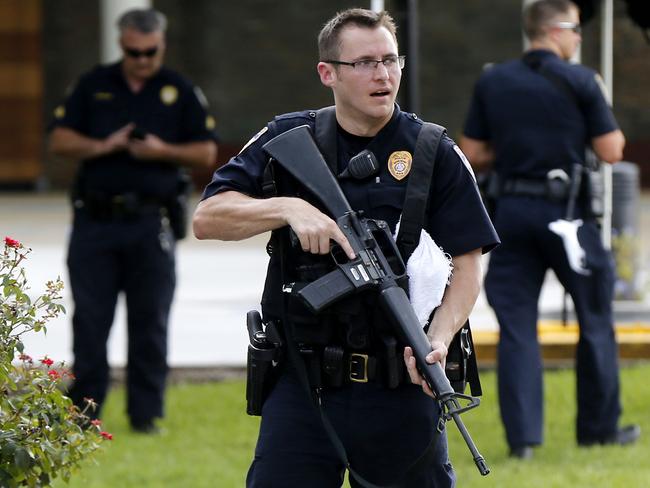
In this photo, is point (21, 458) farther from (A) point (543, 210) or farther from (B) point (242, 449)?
(A) point (543, 210)

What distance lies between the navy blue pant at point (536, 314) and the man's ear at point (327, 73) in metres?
2.86

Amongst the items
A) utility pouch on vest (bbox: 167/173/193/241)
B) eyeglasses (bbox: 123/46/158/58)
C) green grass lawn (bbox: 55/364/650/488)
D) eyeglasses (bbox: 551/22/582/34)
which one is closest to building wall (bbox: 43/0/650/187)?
green grass lawn (bbox: 55/364/650/488)

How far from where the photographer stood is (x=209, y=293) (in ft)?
39.9

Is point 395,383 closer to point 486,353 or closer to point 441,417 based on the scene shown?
point 441,417

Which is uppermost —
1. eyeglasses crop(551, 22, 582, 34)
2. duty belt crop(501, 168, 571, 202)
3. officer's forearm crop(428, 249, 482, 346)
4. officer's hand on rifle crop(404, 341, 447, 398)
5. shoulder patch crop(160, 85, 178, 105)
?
eyeglasses crop(551, 22, 582, 34)

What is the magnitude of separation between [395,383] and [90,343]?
3687mm

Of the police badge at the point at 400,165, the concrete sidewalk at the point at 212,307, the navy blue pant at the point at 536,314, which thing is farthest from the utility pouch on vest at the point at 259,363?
the concrete sidewalk at the point at 212,307

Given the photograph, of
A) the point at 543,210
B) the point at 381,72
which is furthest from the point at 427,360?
the point at 543,210

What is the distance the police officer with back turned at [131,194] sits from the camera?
7441 mm

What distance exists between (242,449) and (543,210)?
1819 millimetres

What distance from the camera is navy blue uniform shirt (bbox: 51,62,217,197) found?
752cm

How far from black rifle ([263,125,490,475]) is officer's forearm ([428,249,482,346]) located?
136 millimetres

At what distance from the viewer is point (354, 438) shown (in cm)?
412

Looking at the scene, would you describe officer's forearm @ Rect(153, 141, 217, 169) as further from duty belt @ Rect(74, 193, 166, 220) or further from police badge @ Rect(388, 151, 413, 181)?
police badge @ Rect(388, 151, 413, 181)
